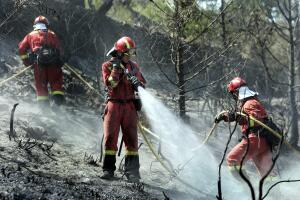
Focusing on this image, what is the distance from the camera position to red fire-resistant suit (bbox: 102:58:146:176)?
6.70 meters

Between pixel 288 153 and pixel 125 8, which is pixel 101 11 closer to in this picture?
pixel 125 8

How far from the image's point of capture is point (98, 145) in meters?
8.93

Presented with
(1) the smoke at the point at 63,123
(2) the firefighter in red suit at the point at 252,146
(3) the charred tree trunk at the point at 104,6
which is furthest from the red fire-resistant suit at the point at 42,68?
(3) the charred tree trunk at the point at 104,6

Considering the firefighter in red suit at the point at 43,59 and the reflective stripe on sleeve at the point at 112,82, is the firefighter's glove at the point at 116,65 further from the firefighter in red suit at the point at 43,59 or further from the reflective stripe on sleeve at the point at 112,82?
the firefighter in red suit at the point at 43,59

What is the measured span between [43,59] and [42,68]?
23 centimetres

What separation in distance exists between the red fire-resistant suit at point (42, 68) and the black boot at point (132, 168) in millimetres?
3366

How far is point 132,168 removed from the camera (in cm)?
688

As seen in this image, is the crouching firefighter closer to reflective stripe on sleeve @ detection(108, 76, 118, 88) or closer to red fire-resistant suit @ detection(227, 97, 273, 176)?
reflective stripe on sleeve @ detection(108, 76, 118, 88)

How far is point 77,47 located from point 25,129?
6.13m

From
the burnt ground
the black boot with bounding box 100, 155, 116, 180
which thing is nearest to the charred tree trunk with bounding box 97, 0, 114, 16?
the burnt ground

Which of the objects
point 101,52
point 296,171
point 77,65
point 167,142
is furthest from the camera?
point 101,52

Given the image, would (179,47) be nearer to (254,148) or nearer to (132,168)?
(254,148)

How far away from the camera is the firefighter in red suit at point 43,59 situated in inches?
374

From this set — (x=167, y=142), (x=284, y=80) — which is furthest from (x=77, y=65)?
(x=284, y=80)
